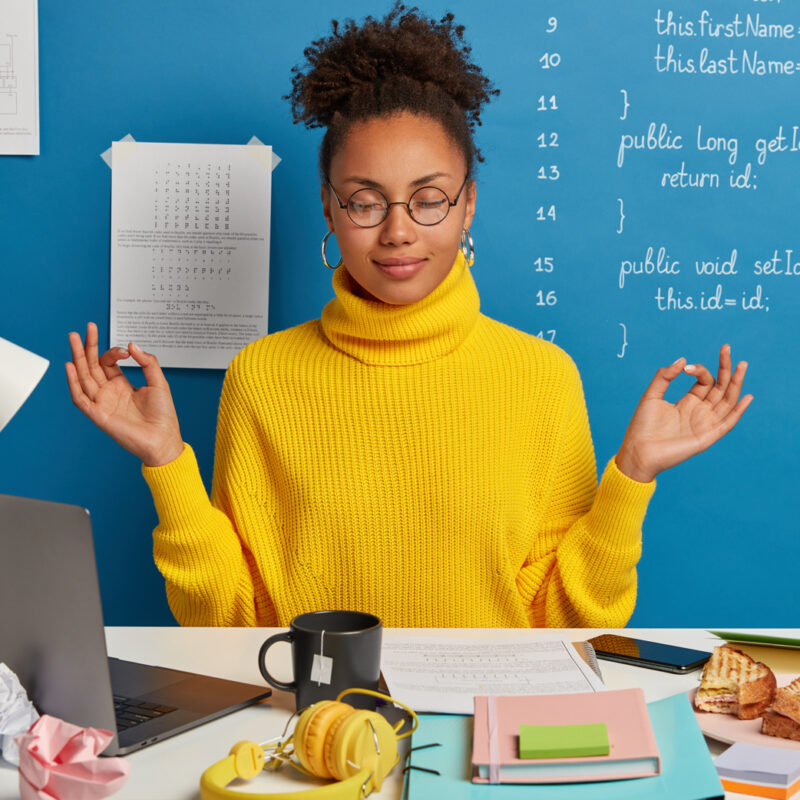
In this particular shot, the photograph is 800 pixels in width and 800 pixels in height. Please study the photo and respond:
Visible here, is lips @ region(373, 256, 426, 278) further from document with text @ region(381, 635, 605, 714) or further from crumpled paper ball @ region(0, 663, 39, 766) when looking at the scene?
crumpled paper ball @ region(0, 663, 39, 766)

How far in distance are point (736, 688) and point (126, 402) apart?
891mm

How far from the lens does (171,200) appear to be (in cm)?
197

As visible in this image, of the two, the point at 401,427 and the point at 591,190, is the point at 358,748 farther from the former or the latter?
the point at 591,190

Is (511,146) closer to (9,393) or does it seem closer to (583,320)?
(583,320)

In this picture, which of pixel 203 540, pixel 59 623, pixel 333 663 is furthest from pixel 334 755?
pixel 203 540

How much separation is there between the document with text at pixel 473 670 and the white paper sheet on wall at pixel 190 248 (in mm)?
1093

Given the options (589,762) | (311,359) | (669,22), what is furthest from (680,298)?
(589,762)

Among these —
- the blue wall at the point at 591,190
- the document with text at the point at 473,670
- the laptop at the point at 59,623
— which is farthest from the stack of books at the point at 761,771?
the blue wall at the point at 591,190

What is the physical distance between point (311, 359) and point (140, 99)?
84 centimetres

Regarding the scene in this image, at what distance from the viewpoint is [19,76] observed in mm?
1961

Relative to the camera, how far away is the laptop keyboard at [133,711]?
2.68 ft

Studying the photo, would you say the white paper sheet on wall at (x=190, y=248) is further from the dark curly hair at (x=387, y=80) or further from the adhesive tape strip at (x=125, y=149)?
the dark curly hair at (x=387, y=80)

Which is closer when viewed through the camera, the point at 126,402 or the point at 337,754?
the point at 337,754

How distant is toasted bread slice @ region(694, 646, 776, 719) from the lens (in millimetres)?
818
